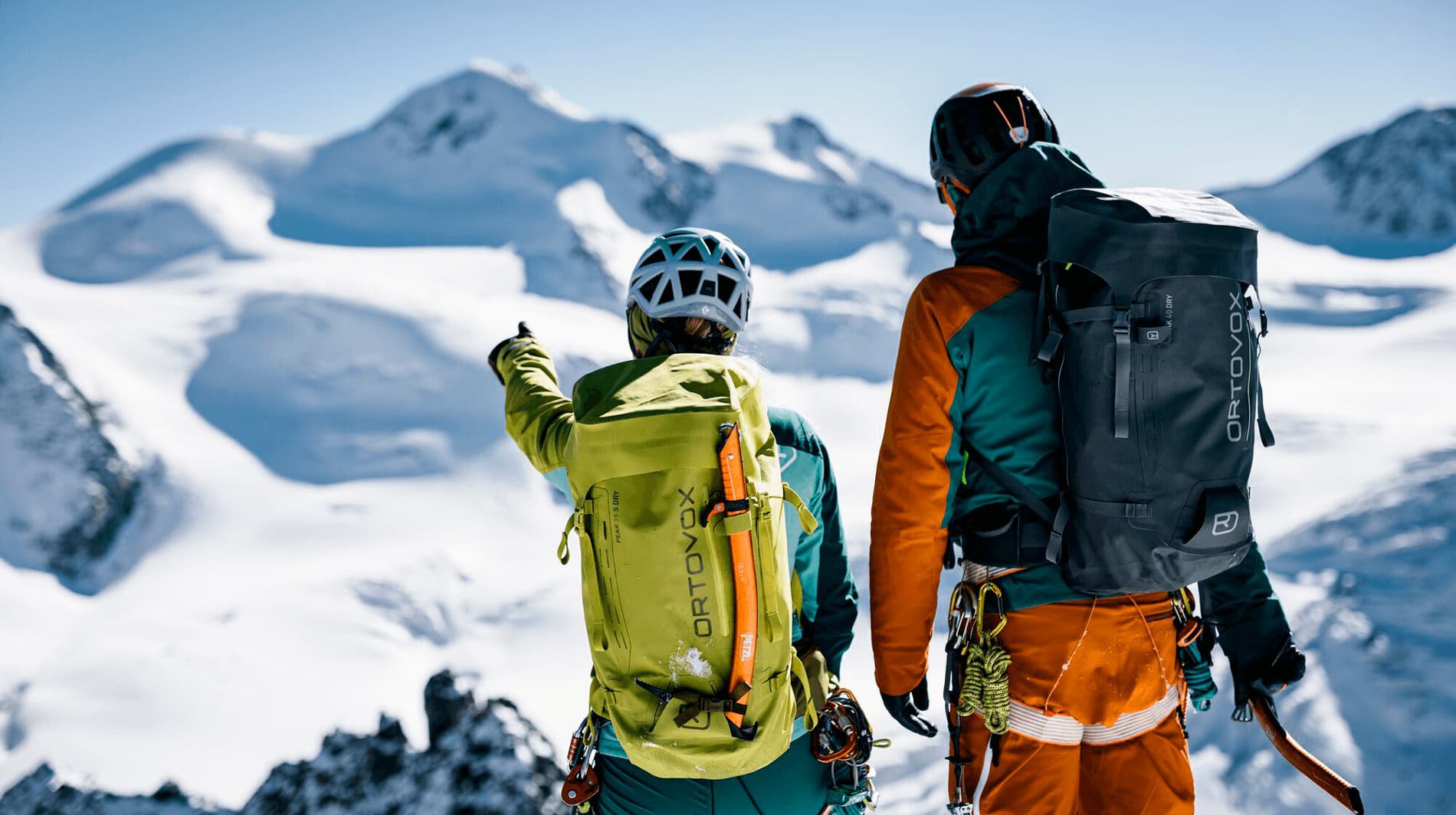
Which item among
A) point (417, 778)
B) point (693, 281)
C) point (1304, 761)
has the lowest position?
point (417, 778)

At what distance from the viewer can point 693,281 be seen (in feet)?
9.17

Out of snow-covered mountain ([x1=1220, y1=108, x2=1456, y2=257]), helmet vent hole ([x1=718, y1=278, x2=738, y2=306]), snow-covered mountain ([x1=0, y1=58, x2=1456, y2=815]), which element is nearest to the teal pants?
helmet vent hole ([x1=718, y1=278, x2=738, y2=306])

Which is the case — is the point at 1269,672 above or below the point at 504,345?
below

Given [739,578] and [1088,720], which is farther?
[1088,720]

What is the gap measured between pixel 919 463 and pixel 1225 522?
784 millimetres

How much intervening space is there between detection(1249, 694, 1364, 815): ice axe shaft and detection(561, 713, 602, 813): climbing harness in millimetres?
1958

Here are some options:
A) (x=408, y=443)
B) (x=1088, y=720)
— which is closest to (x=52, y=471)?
(x=408, y=443)

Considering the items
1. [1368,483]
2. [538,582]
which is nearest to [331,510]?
[538,582]

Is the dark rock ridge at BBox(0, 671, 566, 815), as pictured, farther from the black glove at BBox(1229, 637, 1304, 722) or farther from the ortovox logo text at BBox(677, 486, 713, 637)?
the black glove at BBox(1229, 637, 1304, 722)

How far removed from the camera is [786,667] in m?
2.36

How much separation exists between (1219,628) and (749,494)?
172 centimetres

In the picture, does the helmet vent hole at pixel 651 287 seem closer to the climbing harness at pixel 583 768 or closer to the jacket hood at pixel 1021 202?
the jacket hood at pixel 1021 202

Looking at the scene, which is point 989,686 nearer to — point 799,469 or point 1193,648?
point 1193,648

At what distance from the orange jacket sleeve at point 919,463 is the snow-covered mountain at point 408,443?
913mm
